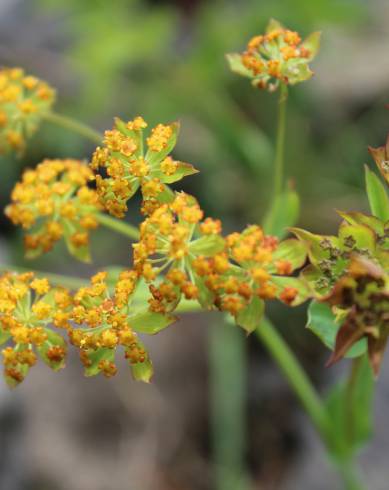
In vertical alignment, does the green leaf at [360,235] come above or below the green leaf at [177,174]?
above

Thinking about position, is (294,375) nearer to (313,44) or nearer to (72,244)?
(72,244)

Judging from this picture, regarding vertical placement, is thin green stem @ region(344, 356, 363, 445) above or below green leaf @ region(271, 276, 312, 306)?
below

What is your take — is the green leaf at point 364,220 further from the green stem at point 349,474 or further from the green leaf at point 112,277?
the green stem at point 349,474

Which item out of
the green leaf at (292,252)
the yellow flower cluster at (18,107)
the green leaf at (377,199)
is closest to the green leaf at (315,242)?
the green leaf at (292,252)

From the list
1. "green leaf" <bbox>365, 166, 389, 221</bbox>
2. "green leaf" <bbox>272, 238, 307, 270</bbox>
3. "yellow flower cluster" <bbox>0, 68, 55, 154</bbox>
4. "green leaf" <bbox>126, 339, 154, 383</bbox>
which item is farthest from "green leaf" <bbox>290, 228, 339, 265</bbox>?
"yellow flower cluster" <bbox>0, 68, 55, 154</bbox>

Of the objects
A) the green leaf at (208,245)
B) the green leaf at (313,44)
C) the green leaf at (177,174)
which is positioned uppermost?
the green leaf at (313,44)

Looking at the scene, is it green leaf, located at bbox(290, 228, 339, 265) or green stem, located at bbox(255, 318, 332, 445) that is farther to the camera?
green stem, located at bbox(255, 318, 332, 445)

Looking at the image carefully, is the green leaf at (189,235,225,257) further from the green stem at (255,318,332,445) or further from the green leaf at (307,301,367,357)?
the green stem at (255,318,332,445)
